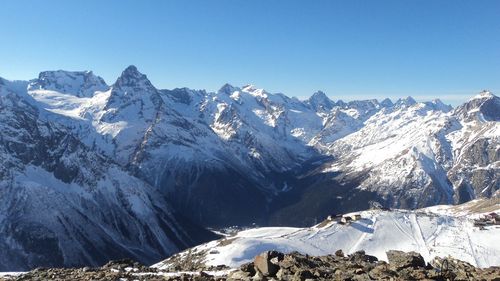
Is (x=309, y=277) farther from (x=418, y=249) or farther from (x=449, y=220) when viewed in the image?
(x=449, y=220)

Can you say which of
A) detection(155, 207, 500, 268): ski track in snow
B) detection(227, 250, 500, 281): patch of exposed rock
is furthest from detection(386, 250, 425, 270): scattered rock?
detection(155, 207, 500, 268): ski track in snow

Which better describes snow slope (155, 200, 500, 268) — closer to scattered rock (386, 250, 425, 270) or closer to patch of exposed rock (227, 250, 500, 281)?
scattered rock (386, 250, 425, 270)

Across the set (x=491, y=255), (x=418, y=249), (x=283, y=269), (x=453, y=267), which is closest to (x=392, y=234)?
(x=418, y=249)

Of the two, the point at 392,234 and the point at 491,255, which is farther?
the point at 392,234

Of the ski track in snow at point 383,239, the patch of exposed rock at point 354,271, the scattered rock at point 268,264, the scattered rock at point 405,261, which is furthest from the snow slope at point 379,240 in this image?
the patch of exposed rock at point 354,271

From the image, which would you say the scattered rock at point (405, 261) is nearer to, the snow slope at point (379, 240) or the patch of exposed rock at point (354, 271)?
the patch of exposed rock at point (354, 271)

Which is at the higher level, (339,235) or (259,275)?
(259,275)

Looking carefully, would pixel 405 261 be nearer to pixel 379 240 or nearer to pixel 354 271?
pixel 354 271

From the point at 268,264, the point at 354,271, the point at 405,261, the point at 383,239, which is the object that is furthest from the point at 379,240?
the point at 268,264
